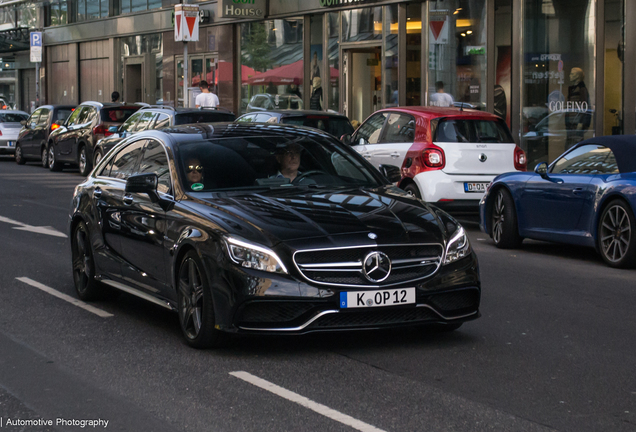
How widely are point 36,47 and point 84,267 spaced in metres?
33.7

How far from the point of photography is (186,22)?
25.9 metres

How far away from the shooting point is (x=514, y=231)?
12.0 m

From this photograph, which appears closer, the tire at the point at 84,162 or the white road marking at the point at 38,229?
the white road marking at the point at 38,229

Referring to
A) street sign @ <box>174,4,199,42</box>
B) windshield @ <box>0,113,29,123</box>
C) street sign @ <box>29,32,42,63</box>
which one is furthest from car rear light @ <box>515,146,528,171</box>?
street sign @ <box>29,32,42,63</box>

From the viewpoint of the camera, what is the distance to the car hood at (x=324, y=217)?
19.9ft

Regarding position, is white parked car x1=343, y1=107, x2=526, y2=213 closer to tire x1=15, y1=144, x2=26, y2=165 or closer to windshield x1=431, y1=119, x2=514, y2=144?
windshield x1=431, y1=119, x2=514, y2=144

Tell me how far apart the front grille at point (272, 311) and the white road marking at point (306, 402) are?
37cm

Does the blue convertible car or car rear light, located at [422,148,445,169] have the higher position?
car rear light, located at [422,148,445,169]

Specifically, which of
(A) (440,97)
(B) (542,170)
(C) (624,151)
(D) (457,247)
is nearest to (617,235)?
(C) (624,151)

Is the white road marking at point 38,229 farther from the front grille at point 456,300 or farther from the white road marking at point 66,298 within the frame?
the front grille at point 456,300

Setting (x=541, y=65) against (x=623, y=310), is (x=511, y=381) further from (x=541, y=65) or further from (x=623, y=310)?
(x=541, y=65)

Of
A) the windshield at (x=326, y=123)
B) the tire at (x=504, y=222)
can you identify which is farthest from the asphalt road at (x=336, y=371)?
the windshield at (x=326, y=123)

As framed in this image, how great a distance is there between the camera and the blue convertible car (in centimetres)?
1030

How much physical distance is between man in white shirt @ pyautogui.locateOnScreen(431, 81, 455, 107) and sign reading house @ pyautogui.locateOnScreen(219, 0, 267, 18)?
8.29 meters
